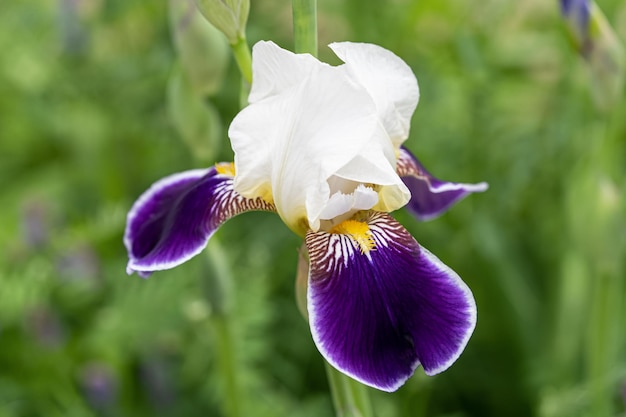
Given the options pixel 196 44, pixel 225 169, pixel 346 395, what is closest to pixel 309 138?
pixel 225 169

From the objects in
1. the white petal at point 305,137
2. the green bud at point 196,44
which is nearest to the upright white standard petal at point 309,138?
the white petal at point 305,137

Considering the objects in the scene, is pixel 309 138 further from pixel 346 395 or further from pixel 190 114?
pixel 190 114

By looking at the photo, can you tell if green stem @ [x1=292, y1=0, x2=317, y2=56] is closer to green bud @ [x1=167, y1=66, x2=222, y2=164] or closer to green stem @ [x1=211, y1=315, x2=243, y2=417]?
green bud @ [x1=167, y1=66, x2=222, y2=164]

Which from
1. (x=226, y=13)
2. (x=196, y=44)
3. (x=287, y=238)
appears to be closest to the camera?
(x=226, y=13)

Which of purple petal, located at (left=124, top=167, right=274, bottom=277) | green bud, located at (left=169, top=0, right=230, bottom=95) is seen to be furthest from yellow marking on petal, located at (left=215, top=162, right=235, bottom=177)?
green bud, located at (left=169, top=0, right=230, bottom=95)

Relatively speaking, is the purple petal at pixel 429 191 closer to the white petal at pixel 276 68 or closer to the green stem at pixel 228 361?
the white petal at pixel 276 68

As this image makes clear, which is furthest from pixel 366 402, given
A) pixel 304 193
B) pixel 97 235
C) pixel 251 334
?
pixel 97 235
